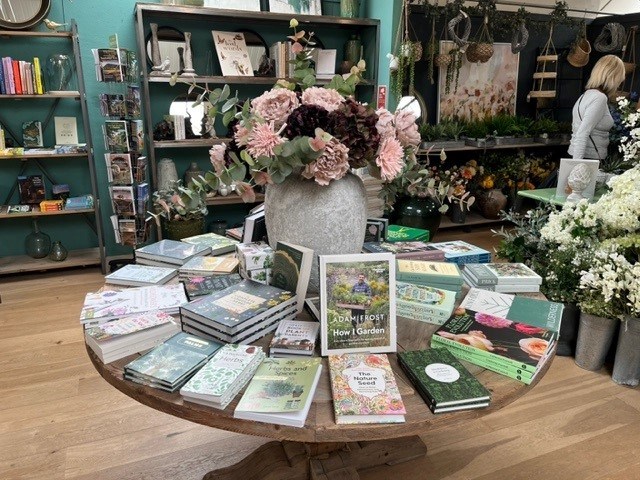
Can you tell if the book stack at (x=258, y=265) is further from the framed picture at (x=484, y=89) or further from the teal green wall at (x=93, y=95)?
the framed picture at (x=484, y=89)

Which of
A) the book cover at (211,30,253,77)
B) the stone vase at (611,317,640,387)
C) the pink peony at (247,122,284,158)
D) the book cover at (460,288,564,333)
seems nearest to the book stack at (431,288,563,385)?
the book cover at (460,288,564,333)

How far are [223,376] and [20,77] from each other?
3.35 meters

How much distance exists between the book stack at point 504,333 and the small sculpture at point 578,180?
1.95 metres

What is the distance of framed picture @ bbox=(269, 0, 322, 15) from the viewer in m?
4.02

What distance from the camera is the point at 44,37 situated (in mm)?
3602

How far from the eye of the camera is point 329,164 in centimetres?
128

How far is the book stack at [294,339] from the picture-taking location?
A: 117 cm

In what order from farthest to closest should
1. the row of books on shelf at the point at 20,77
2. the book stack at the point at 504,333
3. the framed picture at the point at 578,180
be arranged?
the row of books on shelf at the point at 20,77 → the framed picture at the point at 578,180 → the book stack at the point at 504,333

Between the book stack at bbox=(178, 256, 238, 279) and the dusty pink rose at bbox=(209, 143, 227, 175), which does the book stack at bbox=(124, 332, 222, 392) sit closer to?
the book stack at bbox=(178, 256, 238, 279)

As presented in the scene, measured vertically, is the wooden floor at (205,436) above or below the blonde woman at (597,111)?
below

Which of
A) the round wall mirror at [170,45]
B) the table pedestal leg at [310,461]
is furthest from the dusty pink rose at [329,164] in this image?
the round wall mirror at [170,45]

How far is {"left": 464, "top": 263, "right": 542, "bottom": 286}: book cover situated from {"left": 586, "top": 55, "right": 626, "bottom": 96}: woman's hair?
2.70m

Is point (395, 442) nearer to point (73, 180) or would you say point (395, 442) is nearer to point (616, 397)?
point (616, 397)

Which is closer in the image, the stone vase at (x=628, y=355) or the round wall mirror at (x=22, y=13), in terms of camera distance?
the stone vase at (x=628, y=355)
